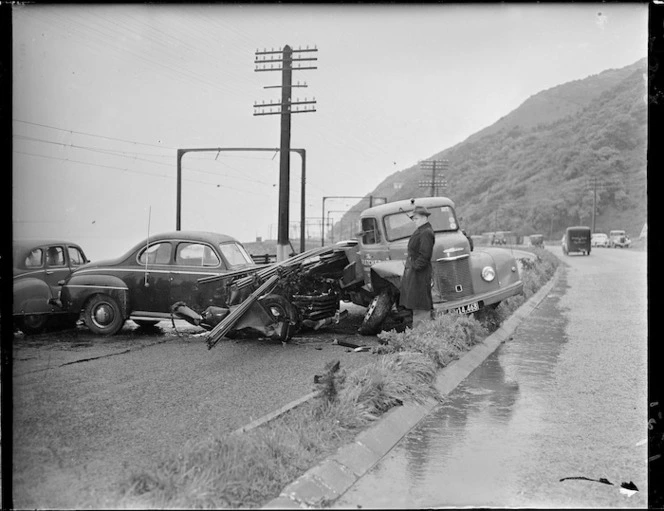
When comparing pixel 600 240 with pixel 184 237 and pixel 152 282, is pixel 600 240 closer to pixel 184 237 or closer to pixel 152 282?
pixel 184 237

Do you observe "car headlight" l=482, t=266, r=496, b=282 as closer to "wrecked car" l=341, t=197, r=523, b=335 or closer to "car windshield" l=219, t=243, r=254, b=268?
"wrecked car" l=341, t=197, r=523, b=335

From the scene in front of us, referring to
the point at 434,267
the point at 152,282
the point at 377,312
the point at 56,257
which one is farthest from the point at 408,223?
the point at 56,257

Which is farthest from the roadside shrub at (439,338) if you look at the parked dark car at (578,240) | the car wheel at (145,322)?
the parked dark car at (578,240)

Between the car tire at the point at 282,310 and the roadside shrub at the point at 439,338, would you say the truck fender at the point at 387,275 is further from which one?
the car tire at the point at 282,310

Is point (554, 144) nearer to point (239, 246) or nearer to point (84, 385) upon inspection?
point (239, 246)

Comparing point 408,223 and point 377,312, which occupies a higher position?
point 408,223

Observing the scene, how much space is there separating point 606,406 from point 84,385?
536cm

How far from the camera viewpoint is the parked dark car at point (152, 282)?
1102 centimetres

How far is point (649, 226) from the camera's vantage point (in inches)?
184

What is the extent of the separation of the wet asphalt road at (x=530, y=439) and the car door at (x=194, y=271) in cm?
465

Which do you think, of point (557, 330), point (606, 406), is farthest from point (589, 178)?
point (606, 406)

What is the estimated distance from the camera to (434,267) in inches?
431

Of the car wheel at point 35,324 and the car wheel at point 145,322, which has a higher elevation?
the car wheel at point 35,324

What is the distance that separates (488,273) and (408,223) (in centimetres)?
173
